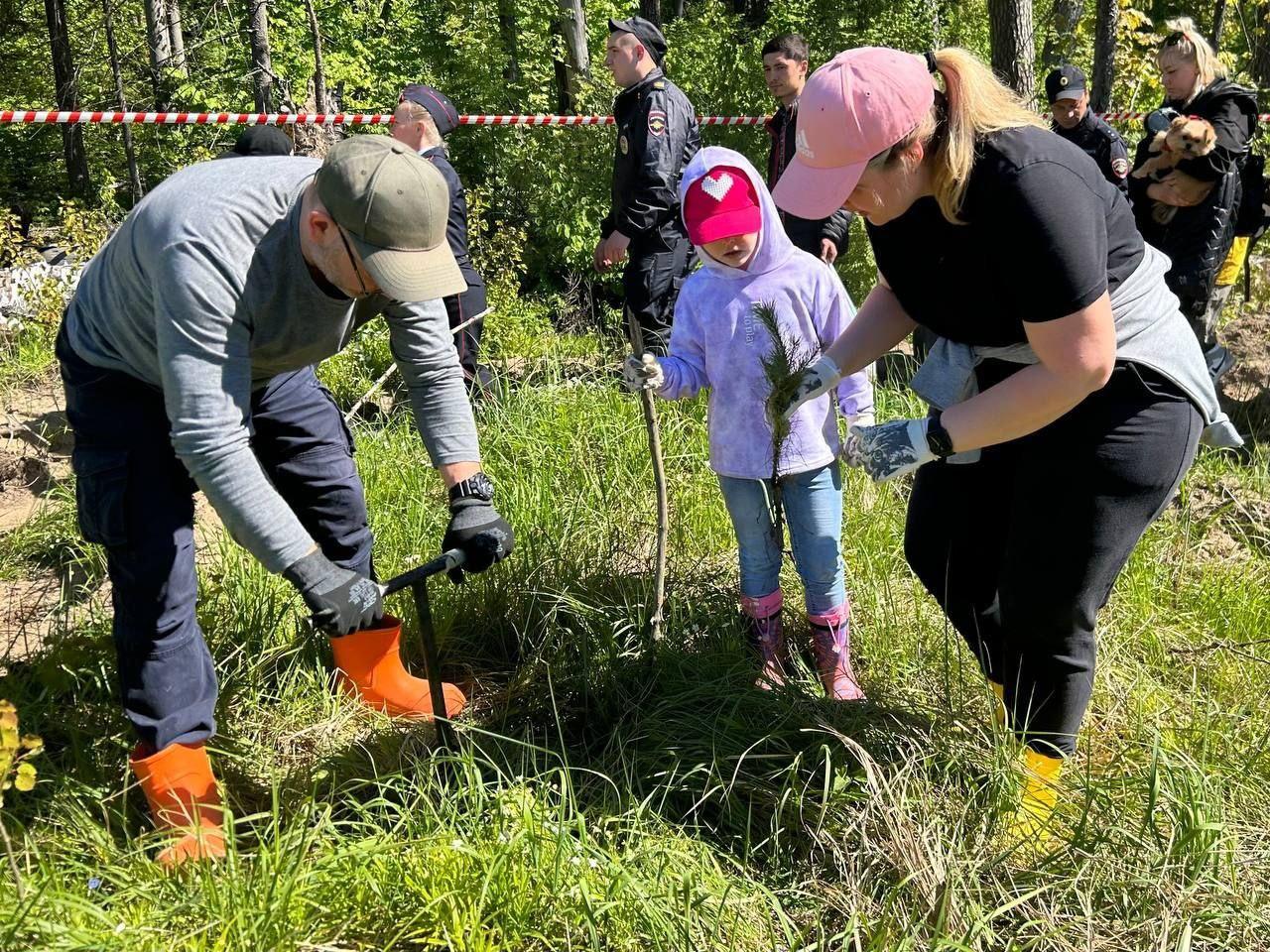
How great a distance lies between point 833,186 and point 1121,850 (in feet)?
4.81

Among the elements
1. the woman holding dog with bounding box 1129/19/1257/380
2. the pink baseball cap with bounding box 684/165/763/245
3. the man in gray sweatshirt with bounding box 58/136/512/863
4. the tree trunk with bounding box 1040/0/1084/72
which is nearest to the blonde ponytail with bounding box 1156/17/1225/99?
the woman holding dog with bounding box 1129/19/1257/380

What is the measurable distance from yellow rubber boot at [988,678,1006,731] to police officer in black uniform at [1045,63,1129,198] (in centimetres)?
370

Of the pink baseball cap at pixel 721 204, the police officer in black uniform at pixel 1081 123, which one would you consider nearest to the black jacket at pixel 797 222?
the police officer in black uniform at pixel 1081 123

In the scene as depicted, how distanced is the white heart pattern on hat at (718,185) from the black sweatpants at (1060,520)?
87 cm

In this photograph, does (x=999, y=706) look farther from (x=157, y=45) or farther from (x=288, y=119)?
(x=157, y=45)

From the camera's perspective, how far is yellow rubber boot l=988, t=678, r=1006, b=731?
2.30 m

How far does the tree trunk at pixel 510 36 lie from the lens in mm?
10672

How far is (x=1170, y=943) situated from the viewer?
1900 mm

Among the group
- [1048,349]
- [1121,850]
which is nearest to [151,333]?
[1048,349]

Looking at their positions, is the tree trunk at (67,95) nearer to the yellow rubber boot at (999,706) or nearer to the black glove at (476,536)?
the black glove at (476,536)

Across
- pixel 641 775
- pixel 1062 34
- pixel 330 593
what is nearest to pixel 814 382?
pixel 641 775

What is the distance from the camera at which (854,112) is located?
5.61 ft

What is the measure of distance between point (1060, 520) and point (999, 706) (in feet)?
1.96

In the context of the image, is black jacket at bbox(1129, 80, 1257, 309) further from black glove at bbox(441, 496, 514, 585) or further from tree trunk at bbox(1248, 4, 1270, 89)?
tree trunk at bbox(1248, 4, 1270, 89)
